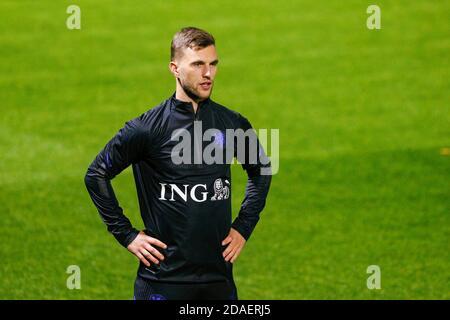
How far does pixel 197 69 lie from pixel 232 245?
98 centimetres

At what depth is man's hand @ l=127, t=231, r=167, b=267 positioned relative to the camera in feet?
16.0

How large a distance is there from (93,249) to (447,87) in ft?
26.2

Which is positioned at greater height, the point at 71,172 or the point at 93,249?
the point at 71,172

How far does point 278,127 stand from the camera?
532 inches

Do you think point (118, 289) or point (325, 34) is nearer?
point (118, 289)

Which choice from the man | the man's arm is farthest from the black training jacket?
the man's arm

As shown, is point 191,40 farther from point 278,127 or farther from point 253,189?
point 278,127

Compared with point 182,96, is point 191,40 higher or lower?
higher

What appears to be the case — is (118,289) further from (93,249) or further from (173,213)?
(173,213)

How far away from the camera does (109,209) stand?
5.09 metres

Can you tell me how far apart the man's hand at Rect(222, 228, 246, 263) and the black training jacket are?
1.2 inches

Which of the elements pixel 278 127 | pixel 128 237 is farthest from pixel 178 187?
pixel 278 127

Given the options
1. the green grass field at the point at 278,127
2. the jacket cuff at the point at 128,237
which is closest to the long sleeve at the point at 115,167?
the jacket cuff at the point at 128,237

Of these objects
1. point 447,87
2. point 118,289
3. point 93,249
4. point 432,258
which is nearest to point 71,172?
point 93,249
